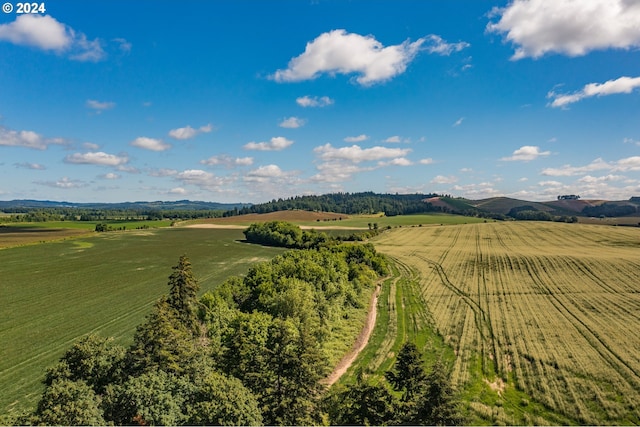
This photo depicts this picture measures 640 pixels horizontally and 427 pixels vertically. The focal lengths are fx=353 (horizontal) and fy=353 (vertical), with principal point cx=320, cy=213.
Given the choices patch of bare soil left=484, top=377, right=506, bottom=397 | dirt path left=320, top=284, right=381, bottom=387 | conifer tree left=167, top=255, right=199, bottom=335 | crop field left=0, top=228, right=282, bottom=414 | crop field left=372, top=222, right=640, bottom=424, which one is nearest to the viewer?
crop field left=372, top=222, right=640, bottom=424

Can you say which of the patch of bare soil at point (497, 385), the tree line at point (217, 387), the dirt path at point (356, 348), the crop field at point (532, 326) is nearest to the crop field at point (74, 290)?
the tree line at point (217, 387)

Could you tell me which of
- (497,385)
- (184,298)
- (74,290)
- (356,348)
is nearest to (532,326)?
(497,385)

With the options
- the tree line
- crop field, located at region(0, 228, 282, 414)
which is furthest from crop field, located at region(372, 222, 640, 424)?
crop field, located at region(0, 228, 282, 414)

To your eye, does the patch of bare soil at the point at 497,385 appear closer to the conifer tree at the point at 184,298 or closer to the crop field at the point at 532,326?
the crop field at the point at 532,326

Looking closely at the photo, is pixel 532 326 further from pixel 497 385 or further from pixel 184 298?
pixel 184 298

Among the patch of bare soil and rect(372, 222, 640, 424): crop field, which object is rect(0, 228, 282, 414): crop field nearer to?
rect(372, 222, 640, 424): crop field

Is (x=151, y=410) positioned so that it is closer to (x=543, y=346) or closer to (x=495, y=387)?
(x=495, y=387)
